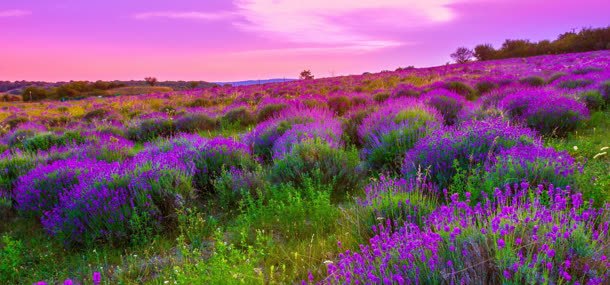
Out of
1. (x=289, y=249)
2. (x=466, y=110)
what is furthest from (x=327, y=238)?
(x=466, y=110)

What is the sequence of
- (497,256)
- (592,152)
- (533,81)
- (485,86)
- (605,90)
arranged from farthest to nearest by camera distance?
1. (485,86)
2. (533,81)
3. (605,90)
4. (592,152)
5. (497,256)

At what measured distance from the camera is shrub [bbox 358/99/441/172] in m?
5.45

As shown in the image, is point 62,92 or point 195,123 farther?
point 62,92

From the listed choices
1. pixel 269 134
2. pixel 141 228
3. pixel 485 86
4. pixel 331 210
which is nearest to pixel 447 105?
pixel 269 134

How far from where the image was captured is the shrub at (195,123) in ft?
34.8

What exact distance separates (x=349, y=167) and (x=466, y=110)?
3591mm

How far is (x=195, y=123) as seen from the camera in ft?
34.9

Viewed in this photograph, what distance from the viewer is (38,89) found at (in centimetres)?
4516

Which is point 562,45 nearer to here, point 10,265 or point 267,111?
point 267,111


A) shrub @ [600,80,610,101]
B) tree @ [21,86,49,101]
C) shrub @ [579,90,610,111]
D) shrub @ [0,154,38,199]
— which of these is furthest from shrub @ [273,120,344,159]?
tree @ [21,86,49,101]

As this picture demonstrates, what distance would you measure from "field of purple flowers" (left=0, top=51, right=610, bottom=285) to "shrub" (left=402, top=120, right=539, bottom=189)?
2cm

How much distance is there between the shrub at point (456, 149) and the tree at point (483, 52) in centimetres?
4982

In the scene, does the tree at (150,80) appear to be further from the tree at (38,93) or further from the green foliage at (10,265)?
the green foliage at (10,265)

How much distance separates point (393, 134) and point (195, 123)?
6438 mm
